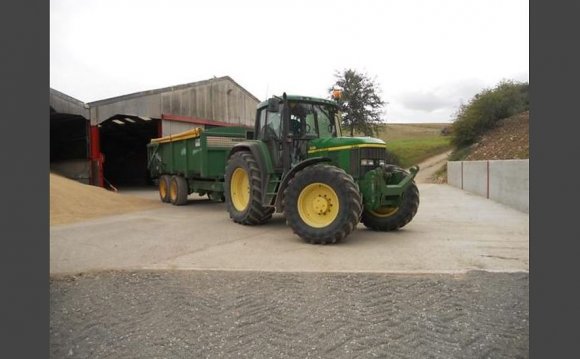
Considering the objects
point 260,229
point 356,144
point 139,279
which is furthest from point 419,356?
point 260,229

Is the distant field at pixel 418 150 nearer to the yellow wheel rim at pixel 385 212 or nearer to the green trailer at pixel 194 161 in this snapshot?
the green trailer at pixel 194 161

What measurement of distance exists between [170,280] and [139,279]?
0.38m

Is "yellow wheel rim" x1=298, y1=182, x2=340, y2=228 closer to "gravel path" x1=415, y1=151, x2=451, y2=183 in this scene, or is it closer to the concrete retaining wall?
the concrete retaining wall

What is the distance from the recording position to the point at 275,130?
8.30 meters

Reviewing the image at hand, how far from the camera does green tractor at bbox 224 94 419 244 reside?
6766 mm

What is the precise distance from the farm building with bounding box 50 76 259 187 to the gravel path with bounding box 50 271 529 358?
1365 cm

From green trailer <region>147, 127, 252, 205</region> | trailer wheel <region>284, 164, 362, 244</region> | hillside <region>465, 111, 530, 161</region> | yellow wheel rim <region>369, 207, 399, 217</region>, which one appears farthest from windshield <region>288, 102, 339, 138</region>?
hillside <region>465, 111, 530, 161</region>

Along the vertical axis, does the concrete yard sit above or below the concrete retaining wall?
below

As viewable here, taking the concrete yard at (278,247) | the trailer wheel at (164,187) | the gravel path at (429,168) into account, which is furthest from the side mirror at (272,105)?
the gravel path at (429,168)

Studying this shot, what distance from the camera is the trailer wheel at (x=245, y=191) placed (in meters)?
8.46

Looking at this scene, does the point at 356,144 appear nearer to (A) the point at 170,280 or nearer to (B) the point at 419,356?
(A) the point at 170,280

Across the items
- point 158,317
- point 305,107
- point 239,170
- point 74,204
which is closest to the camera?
point 158,317

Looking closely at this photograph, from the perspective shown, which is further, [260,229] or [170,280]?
[260,229]

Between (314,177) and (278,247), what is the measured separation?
1.28 meters
